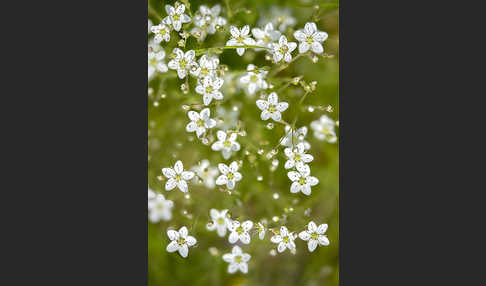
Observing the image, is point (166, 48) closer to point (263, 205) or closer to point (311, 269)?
point (263, 205)

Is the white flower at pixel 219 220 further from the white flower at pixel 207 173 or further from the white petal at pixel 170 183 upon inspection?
the white petal at pixel 170 183

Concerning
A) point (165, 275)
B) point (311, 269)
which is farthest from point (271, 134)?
point (165, 275)

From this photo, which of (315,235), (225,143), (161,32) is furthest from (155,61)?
(315,235)

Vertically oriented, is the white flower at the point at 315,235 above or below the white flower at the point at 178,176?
below

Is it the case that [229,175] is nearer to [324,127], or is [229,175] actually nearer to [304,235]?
[304,235]

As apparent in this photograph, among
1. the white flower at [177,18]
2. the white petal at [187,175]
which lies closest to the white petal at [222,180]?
the white petal at [187,175]

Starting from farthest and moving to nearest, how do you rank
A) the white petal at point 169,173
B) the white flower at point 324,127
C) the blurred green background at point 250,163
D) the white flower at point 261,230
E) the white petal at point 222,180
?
the white flower at point 324,127, the blurred green background at point 250,163, the white petal at point 222,180, the white petal at point 169,173, the white flower at point 261,230
